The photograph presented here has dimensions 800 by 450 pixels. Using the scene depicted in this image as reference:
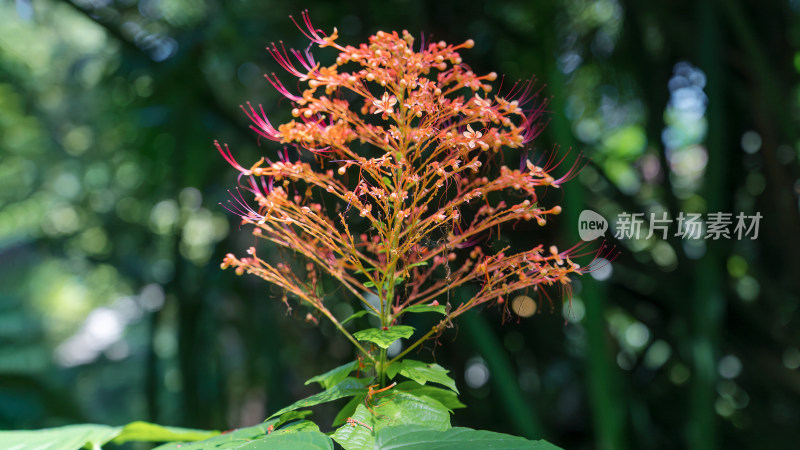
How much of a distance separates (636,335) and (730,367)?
34 cm

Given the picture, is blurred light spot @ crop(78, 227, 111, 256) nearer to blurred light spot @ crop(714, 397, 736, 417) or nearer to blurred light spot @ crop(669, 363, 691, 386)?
blurred light spot @ crop(669, 363, 691, 386)

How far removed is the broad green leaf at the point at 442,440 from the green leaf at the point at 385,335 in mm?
54

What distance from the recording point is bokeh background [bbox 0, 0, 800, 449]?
3.86 feet

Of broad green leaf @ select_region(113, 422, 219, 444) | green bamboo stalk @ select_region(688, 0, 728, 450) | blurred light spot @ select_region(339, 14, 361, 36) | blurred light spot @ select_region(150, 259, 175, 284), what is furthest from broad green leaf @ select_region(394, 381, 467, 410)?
blurred light spot @ select_region(150, 259, 175, 284)

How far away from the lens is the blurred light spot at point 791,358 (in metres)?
1.40

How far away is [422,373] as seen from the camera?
14.5 inches

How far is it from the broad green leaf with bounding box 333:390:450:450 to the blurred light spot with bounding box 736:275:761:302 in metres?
1.43

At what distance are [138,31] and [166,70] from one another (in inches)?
7.4

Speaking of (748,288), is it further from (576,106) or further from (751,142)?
(576,106)

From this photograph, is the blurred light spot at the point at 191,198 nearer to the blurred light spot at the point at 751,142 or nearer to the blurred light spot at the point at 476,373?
the blurred light spot at the point at 476,373

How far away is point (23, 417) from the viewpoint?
5.15 feet

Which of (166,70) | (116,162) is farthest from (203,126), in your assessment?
(116,162)

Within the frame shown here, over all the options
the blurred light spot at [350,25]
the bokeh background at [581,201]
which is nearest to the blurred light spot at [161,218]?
the bokeh background at [581,201]

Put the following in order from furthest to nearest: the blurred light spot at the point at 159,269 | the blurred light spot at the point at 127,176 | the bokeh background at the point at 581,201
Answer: the blurred light spot at the point at 127,176, the blurred light spot at the point at 159,269, the bokeh background at the point at 581,201
